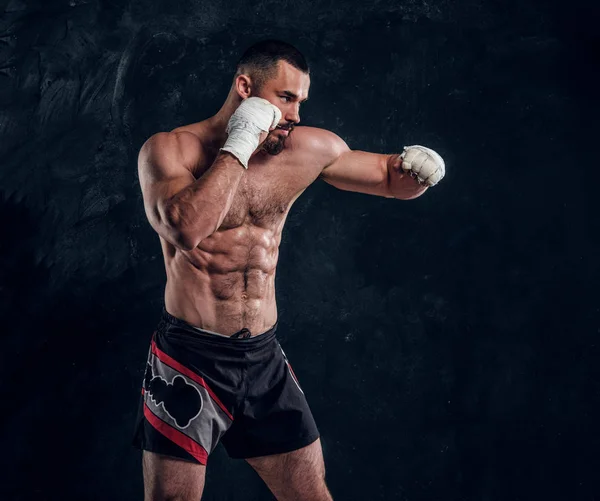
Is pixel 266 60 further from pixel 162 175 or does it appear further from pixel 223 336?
pixel 223 336

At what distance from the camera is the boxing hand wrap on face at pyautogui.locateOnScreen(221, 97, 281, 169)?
2283 millimetres

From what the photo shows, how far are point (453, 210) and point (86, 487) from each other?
2.08 meters

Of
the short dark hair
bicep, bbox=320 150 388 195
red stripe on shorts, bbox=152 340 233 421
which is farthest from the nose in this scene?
red stripe on shorts, bbox=152 340 233 421

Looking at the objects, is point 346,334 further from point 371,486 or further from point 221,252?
point 221,252

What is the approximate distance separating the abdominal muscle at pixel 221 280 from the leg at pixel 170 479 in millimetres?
452

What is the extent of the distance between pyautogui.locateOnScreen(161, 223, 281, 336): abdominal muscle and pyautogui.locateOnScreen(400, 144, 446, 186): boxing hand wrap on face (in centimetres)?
57

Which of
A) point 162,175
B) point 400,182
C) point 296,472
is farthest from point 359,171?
point 296,472

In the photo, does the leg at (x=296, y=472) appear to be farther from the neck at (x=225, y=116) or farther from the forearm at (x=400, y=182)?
the neck at (x=225, y=116)

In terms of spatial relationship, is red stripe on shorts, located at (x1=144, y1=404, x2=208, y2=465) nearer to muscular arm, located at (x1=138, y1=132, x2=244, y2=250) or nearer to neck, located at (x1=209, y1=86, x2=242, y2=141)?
muscular arm, located at (x1=138, y1=132, x2=244, y2=250)

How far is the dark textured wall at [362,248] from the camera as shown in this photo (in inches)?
126

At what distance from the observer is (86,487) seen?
Answer: 11.1 ft

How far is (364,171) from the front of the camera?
9.24ft

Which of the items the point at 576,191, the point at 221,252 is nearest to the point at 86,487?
the point at 221,252

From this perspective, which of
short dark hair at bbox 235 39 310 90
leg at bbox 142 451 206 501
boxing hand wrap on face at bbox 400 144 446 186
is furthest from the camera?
boxing hand wrap on face at bbox 400 144 446 186
